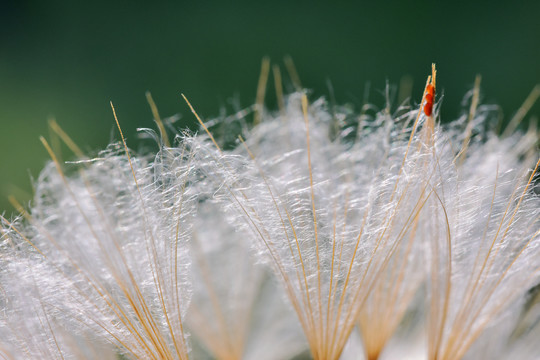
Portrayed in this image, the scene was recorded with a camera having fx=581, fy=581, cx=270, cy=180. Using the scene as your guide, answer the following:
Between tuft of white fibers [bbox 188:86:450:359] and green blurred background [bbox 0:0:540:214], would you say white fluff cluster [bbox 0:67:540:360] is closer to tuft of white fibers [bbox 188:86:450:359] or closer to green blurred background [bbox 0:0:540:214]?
tuft of white fibers [bbox 188:86:450:359]

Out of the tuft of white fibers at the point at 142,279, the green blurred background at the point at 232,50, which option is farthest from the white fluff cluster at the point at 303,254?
the green blurred background at the point at 232,50

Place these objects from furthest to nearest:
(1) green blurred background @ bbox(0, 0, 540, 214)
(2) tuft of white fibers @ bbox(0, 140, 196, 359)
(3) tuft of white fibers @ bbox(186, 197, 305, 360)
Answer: (1) green blurred background @ bbox(0, 0, 540, 214) < (3) tuft of white fibers @ bbox(186, 197, 305, 360) < (2) tuft of white fibers @ bbox(0, 140, 196, 359)

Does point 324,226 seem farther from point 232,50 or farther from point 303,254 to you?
point 232,50

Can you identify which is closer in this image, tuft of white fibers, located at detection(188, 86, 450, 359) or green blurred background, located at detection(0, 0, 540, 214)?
tuft of white fibers, located at detection(188, 86, 450, 359)

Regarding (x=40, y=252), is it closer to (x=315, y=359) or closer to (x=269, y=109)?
(x=315, y=359)

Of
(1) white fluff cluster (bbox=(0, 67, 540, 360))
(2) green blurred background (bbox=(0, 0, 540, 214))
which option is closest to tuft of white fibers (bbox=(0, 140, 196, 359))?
(1) white fluff cluster (bbox=(0, 67, 540, 360))

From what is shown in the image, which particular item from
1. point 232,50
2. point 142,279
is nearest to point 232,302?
→ point 142,279

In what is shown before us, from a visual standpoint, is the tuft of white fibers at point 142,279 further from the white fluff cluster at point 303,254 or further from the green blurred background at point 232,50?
the green blurred background at point 232,50
